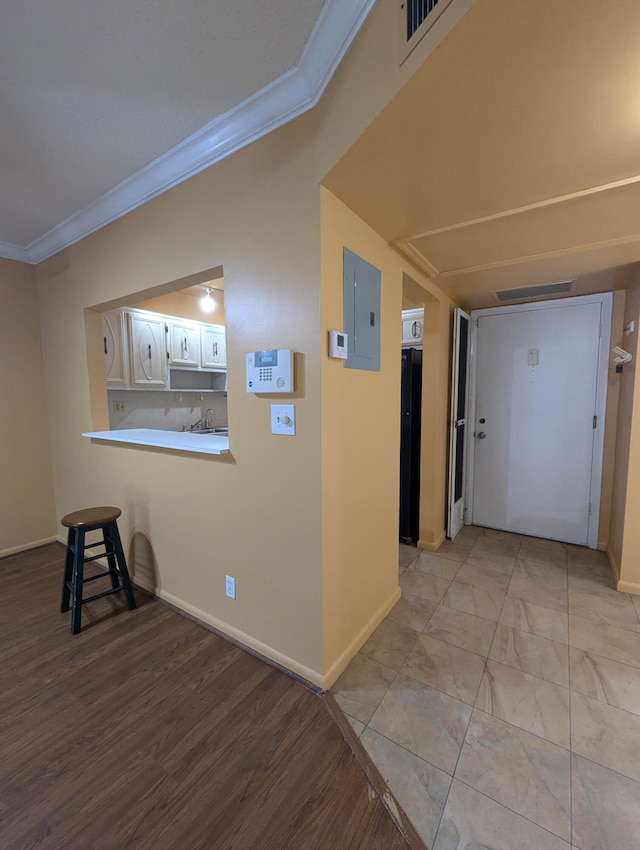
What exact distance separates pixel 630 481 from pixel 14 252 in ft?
16.3

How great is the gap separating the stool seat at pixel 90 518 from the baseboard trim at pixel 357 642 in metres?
1.54

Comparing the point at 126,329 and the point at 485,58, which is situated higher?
the point at 485,58

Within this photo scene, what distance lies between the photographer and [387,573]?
85.4 inches

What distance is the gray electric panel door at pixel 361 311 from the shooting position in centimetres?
161

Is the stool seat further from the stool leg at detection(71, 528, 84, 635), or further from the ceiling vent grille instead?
the ceiling vent grille

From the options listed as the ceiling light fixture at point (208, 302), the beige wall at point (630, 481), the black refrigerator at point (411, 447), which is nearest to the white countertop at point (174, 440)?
the black refrigerator at point (411, 447)

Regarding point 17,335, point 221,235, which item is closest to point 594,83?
point 221,235

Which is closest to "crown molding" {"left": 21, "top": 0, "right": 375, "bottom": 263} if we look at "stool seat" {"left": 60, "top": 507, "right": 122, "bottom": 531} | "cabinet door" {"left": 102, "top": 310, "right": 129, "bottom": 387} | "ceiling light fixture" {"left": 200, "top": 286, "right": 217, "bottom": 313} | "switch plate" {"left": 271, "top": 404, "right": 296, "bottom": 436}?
"cabinet door" {"left": 102, "top": 310, "right": 129, "bottom": 387}

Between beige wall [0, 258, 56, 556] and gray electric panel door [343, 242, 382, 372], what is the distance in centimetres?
298

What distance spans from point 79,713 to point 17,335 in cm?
289

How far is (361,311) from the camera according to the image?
67.3 inches

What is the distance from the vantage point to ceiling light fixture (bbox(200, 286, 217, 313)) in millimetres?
3777

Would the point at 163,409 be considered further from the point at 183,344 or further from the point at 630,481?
the point at 630,481

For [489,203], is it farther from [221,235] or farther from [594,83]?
[221,235]
